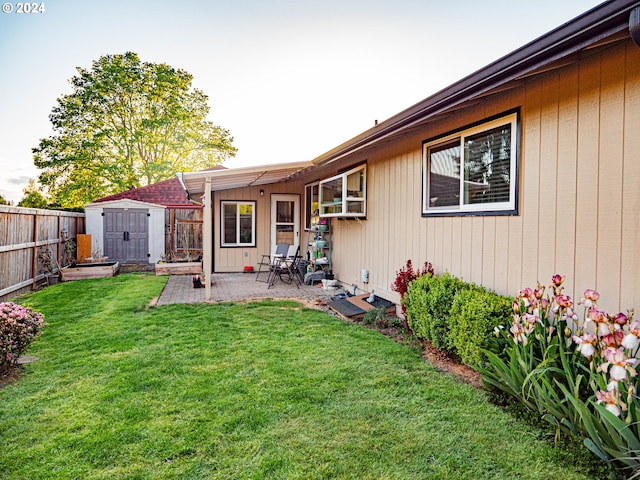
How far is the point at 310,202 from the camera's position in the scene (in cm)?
994

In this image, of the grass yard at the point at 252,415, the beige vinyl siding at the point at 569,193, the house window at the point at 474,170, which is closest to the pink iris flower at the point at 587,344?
the grass yard at the point at 252,415

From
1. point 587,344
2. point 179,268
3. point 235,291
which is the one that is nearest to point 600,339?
point 587,344

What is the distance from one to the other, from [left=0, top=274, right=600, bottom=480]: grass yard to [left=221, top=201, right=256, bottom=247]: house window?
6068 mm

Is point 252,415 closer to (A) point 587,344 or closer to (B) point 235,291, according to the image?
(A) point 587,344

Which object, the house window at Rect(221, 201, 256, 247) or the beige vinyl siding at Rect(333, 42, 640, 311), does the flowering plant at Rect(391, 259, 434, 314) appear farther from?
the house window at Rect(221, 201, 256, 247)

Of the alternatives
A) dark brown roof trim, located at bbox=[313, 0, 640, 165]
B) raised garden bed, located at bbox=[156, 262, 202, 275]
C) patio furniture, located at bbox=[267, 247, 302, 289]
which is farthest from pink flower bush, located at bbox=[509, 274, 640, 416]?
raised garden bed, located at bbox=[156, 262, 202, 275]

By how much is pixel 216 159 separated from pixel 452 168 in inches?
748

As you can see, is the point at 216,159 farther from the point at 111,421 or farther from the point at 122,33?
the point at 111,421

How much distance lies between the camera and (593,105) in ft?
8.86

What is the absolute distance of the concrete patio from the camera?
680 centimetres

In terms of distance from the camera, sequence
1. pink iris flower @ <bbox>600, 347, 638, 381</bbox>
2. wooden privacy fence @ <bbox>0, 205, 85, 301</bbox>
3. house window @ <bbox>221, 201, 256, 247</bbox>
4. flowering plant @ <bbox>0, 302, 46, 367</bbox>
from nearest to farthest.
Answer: pink iris flower @ <bbox>600, 347, 638, 381</bbox> → flowering plant @ <bbox>0, 302, 46, 367</bbox> → wooden privacy fence @ <bbox>0, 205, 85, 301</bbox> → house window @ <bbox>221, 201, 256, 247</bbox>

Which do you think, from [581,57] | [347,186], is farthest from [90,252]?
[581,57]

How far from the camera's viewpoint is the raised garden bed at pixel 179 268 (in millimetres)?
10031

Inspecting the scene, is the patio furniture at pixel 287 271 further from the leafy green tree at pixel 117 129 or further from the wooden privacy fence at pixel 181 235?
the leafy green tree at pixel 117 129
